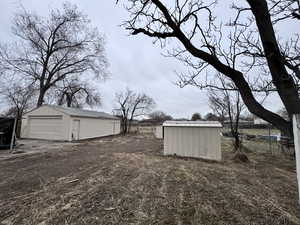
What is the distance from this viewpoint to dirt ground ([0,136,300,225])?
2492 mm

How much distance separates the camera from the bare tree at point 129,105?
89.5 feet

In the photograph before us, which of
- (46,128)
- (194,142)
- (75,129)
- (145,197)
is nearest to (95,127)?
(75,129)

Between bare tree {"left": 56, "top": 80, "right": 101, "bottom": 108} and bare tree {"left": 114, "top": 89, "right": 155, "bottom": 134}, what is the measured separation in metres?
3.98

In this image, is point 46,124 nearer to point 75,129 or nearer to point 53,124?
point 53,124

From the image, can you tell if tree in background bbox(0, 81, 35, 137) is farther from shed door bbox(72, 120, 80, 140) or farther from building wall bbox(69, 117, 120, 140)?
building wall bbox(69, 117, 120, 140)

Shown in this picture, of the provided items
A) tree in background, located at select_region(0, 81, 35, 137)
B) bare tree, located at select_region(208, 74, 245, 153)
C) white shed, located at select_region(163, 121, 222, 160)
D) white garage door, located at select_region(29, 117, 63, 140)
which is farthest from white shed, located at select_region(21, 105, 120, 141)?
bare tree, located at select_region(208, 74, 245, 153)

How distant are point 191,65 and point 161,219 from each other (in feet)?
9.20

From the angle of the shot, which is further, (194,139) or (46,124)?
(46,124)

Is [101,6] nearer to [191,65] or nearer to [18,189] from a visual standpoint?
[191,65]

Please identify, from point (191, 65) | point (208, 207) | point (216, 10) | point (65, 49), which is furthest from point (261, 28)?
point (65, 49)

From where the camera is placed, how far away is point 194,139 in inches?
297

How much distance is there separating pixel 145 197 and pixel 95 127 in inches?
586

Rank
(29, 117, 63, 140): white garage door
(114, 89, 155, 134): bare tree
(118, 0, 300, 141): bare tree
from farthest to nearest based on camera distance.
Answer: (114, 89, 155, 134): bare tree, (29, 117, 63, 140): white garage door, (118, 0, 300, 141): bare tree

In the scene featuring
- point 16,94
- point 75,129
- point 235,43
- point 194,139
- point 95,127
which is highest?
point 16,94
